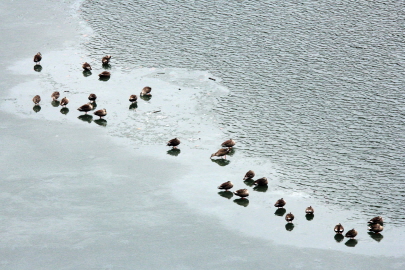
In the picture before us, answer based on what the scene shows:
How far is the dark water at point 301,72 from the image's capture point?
26.7 m

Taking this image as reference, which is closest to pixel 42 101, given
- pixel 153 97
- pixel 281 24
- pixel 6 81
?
pixel 6 81

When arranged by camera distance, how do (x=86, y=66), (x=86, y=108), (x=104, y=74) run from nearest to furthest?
(x=86, y=108), (x=104, y=74), (x=86, y=66)

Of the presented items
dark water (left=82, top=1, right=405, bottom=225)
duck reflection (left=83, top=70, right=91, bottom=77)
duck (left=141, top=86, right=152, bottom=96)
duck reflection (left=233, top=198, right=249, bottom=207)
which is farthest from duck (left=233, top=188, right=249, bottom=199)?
duck reflection (left=83, top=70, right=91, bottom=77)

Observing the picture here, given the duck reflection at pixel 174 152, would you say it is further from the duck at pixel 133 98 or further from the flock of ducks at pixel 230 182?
the duck at pixel 133 98

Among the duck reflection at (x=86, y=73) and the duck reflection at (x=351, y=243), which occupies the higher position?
the duck reflection at (x=86, y=73)

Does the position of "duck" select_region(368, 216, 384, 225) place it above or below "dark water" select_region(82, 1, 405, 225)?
below

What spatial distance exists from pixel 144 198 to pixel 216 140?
5.52 m

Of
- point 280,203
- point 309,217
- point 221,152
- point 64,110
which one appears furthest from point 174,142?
point 309,217

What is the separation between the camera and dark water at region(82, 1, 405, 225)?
87.7 ft

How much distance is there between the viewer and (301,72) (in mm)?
34844

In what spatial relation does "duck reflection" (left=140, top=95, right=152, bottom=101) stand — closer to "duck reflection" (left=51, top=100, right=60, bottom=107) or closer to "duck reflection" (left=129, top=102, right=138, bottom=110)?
"duck reflection" (left=129, top=102, right=138, bottom=110)

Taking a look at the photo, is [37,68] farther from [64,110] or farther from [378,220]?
[378,220]

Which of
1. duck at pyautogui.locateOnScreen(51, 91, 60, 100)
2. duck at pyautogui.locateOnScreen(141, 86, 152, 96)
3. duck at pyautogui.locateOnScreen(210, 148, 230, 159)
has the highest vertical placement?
duck at pyautogui.locateOnScreen(141, 86, 152, 96)

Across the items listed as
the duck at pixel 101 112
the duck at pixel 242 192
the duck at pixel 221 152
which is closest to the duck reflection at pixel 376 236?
the duck at pixel 242 192
